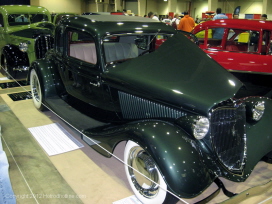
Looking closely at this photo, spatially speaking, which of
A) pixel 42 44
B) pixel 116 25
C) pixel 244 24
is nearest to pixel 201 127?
pixel 116 25

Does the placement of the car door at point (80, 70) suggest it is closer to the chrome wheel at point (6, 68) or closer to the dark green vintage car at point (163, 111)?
the dark green vintage car at point (163, 111)

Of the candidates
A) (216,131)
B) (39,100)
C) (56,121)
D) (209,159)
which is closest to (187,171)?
(209,159)

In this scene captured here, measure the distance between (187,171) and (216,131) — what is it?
0.52m

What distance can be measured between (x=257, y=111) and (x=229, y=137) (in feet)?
1.87

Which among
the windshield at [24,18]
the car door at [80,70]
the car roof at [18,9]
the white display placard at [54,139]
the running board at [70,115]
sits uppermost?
the car roof at [18,9]

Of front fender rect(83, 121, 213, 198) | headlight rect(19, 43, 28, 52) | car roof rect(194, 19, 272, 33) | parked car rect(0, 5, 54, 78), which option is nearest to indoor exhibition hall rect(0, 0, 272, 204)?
front fender rect(83, 121, 213, 198)

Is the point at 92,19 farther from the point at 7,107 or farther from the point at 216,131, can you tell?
the point at 7,107

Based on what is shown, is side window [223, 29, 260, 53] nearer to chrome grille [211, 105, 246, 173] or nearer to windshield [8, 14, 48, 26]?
chrome grille [211, 105, 246, 173]

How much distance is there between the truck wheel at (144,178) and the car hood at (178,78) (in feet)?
1.65

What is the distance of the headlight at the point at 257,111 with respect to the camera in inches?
107

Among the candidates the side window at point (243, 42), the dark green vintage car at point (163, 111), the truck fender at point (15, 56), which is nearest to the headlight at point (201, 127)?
the dark green vintage car at point (163, 111)

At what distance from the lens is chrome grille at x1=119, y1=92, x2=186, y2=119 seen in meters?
2.47

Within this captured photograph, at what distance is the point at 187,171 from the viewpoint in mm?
1963

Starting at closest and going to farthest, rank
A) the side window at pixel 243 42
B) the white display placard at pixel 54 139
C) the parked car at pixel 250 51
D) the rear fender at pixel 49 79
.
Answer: the white display placard at pixel 54 139 < the rear fender at pixel 49 79 < the parked car at pixel 250 51 < the side window at pixel 243 42
